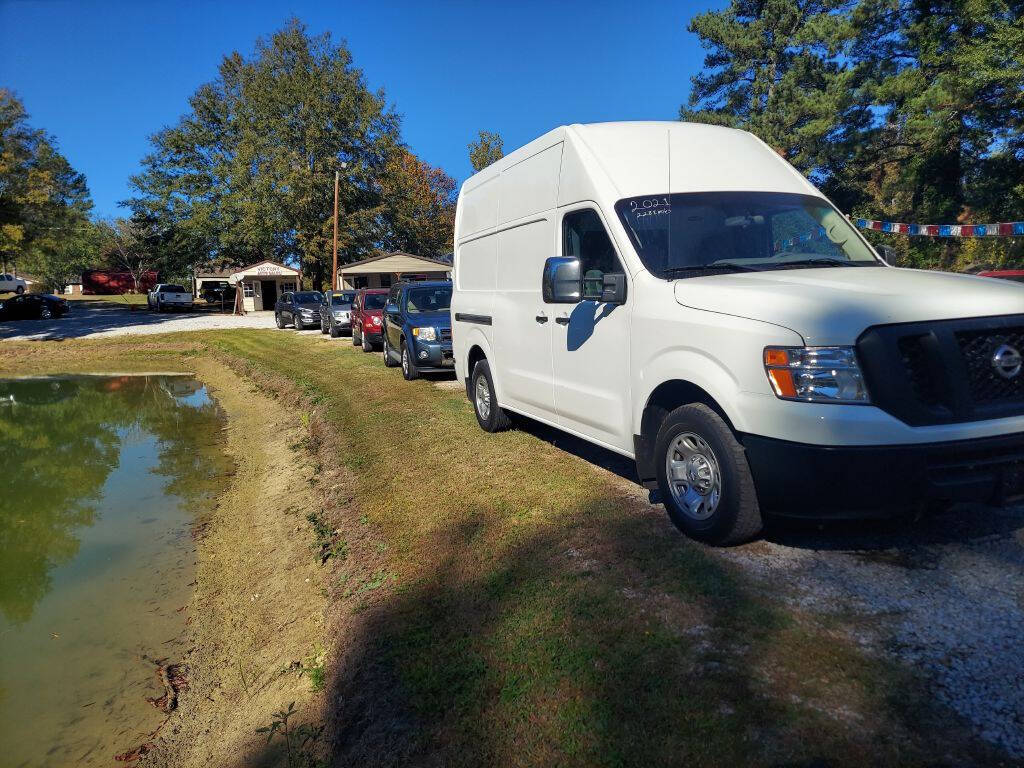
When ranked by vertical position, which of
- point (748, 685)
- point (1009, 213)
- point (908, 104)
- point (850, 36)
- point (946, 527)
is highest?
point (850, 36)

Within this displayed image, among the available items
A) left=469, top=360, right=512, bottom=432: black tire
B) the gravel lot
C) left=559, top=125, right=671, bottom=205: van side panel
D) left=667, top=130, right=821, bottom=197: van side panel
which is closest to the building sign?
left=469, top=360, right=512, bottom=432: black tire

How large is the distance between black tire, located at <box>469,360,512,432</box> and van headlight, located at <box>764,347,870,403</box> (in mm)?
4007

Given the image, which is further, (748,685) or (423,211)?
(423,211)

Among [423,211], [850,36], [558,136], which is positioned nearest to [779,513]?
[558,136]

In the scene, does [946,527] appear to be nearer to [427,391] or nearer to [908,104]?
[427,391]

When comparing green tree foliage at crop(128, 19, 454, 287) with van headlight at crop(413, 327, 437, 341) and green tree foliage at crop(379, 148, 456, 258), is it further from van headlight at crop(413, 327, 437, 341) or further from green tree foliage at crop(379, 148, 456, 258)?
van headlight at crop(413, 327, 437, 341)

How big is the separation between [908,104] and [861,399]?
25202 mm

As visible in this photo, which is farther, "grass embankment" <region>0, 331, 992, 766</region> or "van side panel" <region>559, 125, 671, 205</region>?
"van side panel" <region>559, 125, 671, 205</region>

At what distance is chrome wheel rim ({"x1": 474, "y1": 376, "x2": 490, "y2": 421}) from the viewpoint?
737cm

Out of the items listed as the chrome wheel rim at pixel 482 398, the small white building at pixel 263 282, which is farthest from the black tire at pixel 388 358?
the small white building at pixel 263 282

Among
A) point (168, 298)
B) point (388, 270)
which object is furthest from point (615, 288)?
point (168, 298)

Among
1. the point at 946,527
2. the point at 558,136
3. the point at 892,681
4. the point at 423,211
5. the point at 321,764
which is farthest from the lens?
the point at 423,211

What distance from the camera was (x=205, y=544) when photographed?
6934mm

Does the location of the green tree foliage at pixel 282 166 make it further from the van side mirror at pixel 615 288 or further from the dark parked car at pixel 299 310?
the van side mirror at pixel 615 288
